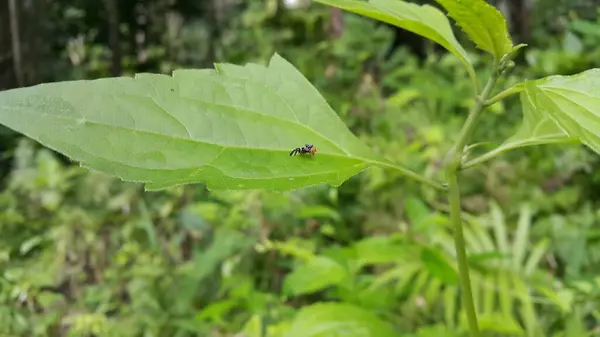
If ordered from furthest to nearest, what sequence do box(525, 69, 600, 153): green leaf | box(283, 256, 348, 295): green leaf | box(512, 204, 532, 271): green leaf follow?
1. box(512, 204, 532, 271): green leaf
2. box(283, 256, 348, 295): green leaf
3. box(525, 69, 600, 153): green leaf

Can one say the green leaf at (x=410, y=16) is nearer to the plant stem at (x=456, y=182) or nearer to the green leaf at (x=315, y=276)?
the plant stem at (x=456, y=182)

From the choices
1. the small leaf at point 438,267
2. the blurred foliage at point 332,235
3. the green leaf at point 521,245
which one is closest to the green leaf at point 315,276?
the blurred foliage at point 332,235

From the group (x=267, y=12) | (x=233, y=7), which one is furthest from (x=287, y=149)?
(x=233, y=7)

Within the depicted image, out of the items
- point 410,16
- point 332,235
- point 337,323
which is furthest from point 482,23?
point 332,235

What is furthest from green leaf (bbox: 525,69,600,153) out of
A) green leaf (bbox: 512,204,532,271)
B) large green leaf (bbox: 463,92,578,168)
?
green leaf (bbox: 512,204,532,271)

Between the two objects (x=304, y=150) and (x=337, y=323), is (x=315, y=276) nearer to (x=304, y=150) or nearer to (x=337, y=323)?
(x=337, y=323)

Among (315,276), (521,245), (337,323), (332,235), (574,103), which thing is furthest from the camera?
(332,235)

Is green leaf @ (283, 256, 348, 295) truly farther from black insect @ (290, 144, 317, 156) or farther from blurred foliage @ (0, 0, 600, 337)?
black insect @ (290, 144, 317, 156)
